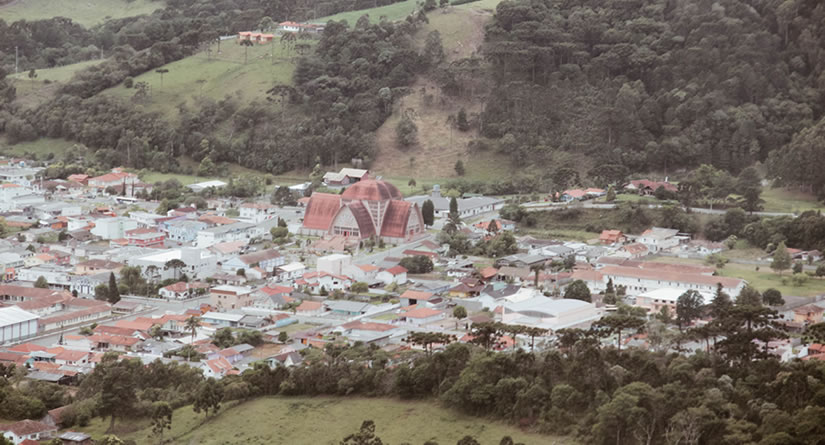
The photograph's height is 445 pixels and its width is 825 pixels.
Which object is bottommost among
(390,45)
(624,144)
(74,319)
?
(74,319)

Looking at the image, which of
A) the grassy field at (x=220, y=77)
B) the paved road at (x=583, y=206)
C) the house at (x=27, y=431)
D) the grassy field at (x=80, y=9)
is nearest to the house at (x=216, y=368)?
the house at (x=27, y=431)

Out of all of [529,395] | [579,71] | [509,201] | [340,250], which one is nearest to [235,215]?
[340,250]

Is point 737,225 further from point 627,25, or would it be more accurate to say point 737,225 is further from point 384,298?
point 627,25

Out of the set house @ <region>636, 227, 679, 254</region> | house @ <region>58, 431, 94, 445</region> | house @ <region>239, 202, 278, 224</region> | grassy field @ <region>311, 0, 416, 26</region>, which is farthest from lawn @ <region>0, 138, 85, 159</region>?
house @ <region>58, 431, 94, 445</region>

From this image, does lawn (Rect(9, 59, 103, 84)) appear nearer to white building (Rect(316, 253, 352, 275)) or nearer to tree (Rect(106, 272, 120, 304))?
white building (Rect(316, 253, 352, 275))

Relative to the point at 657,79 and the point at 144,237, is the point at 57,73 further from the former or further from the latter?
the point at 657,79
